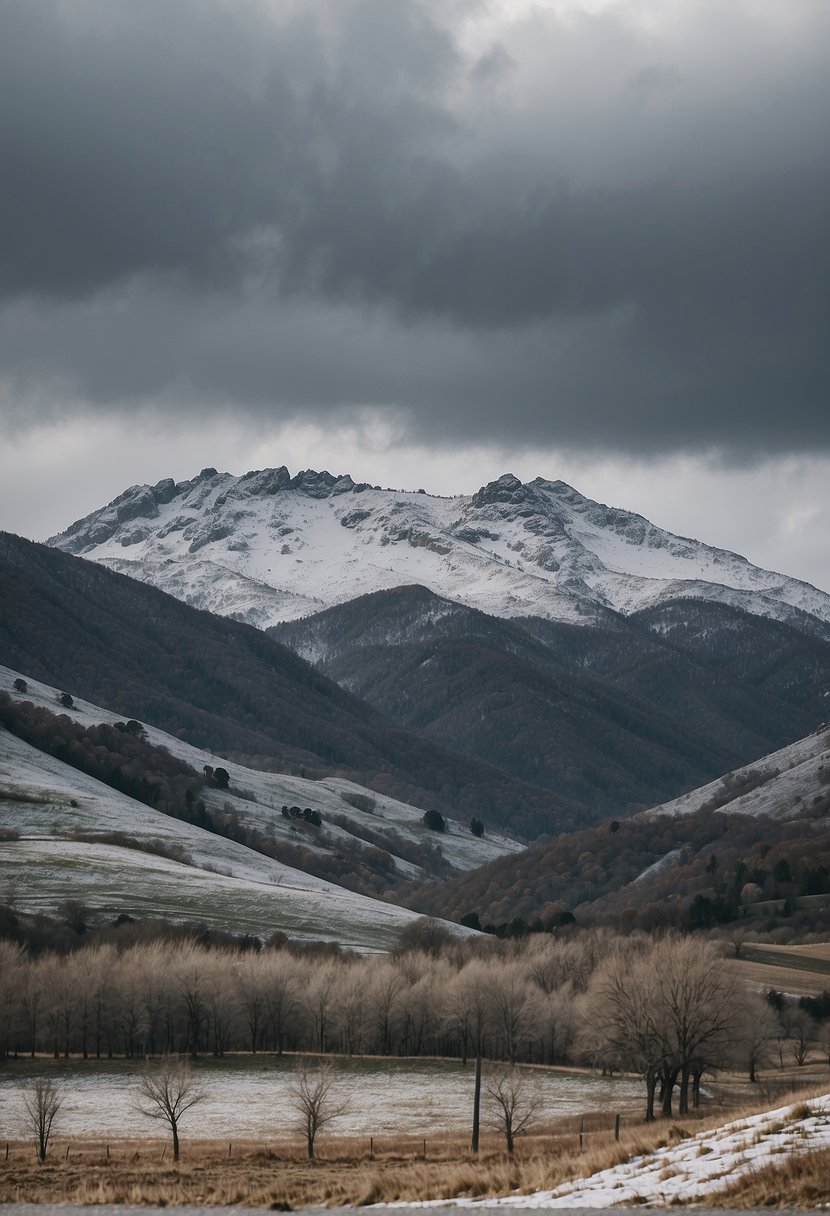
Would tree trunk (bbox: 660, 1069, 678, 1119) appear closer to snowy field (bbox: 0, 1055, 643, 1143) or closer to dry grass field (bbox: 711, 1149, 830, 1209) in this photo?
snowy field (bbox: 0, 1055, 643, 1143)

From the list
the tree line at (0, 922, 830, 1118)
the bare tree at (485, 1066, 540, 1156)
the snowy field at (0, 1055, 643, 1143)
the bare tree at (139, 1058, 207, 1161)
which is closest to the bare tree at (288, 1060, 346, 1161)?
the snowy field at (0, 1055, 643, 1143)

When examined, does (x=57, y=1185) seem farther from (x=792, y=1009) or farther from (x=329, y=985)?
(x=792, y=1009)

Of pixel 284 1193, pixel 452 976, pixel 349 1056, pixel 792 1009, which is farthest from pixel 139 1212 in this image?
pixel 792 1009

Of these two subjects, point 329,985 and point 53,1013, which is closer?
point 53,1013

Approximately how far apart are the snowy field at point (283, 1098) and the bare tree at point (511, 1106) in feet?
7.29

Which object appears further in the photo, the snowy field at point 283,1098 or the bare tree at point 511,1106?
the snowy field at point 283,1098

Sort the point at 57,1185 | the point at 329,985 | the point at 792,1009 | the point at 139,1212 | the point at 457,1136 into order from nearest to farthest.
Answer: the point at 139,1212, the point at 57,1185, the point at 457,1136, the point at 329,985, the point at 792,1009

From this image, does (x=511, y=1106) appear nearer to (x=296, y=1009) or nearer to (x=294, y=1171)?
(x=294, y=1171)

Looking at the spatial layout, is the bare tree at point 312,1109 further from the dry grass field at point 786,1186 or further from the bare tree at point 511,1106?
the dry grass field at point 786,1186

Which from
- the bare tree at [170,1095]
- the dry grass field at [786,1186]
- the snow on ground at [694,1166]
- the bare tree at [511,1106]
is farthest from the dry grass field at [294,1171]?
the dry grass field at [786,1186]

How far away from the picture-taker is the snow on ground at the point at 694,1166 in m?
36.9

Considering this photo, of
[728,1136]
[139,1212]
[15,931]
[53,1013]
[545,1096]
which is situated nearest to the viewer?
[139,1212]

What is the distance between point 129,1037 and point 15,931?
51.1m

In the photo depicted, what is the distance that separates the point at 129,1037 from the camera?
13738cm
